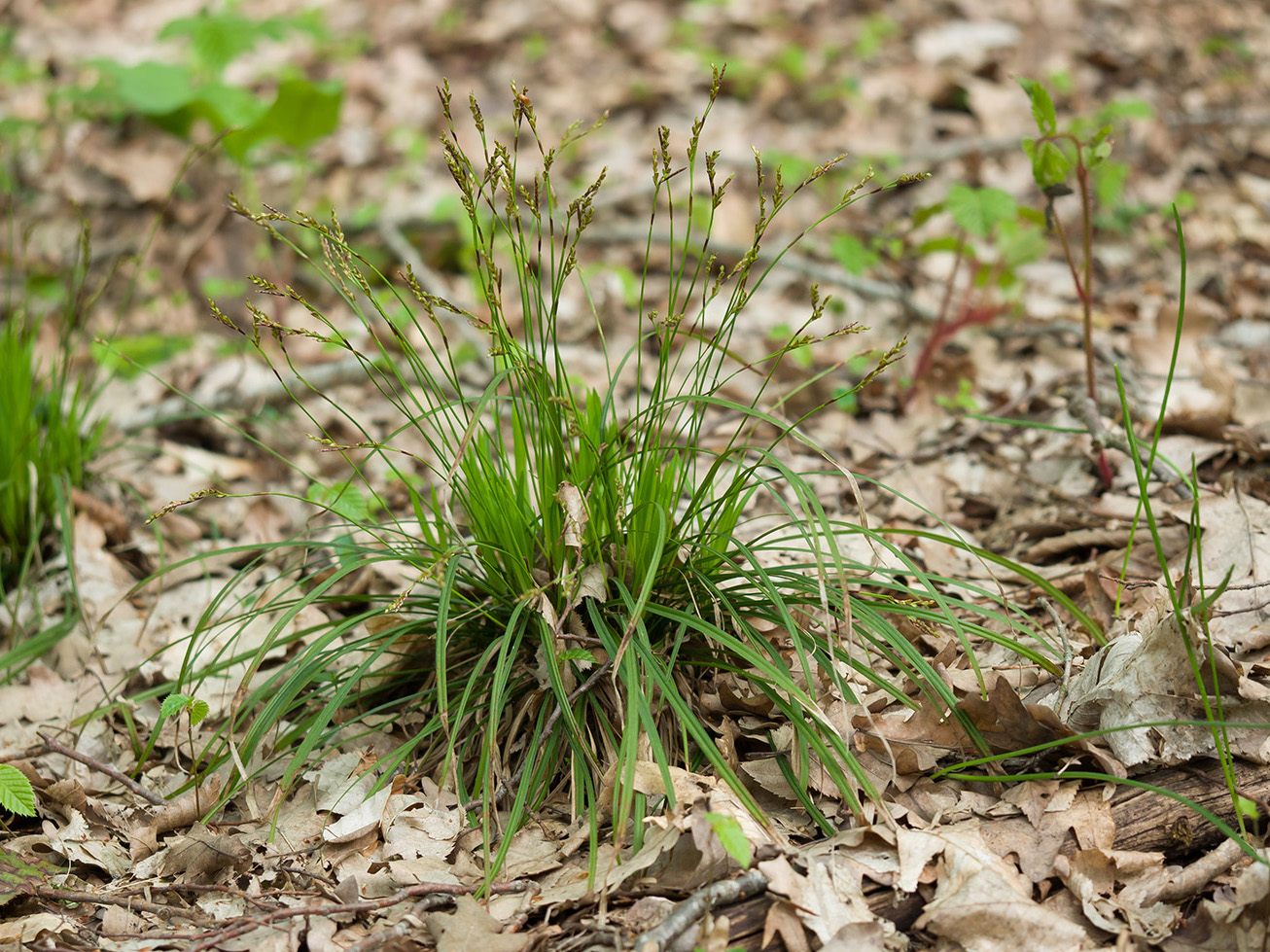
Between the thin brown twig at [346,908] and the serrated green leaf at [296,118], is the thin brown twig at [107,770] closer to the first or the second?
the thin brown twig at [346,908]

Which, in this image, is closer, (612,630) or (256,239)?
(612,630)

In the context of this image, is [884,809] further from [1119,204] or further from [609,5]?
[609,5]

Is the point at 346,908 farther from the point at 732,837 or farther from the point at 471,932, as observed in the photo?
the point at 732,837

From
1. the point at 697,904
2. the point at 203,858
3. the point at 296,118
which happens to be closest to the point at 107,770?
the point at 203,858

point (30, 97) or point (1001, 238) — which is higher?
point (30, 97)

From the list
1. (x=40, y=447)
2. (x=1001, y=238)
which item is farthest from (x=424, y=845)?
(x=1001, y=238)

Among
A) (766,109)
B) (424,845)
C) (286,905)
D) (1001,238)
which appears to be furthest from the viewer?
(766,109)
